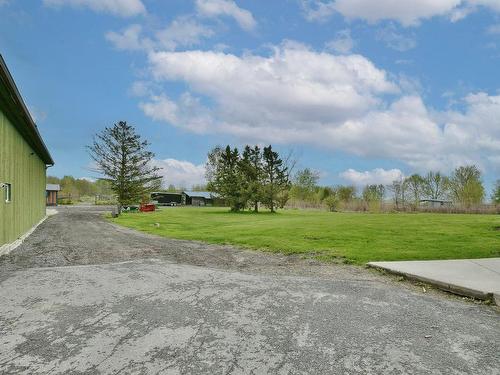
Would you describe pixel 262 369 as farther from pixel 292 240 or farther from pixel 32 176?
pixel 32 176

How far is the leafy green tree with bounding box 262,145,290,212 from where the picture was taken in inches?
1887

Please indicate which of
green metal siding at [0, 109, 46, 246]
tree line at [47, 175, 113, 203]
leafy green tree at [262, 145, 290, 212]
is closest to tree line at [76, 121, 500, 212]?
leafy green tree at [262, 145, 290, 212]

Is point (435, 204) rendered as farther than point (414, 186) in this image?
No

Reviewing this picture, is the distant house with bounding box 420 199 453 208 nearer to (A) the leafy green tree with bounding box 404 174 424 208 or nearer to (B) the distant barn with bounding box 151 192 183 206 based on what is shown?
(A) the leafy green tree with bounding box 404 174 424 208

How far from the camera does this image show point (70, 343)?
13.4ft

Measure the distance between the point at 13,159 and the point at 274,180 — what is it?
1492 inches

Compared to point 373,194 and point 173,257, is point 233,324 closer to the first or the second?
point 173,257

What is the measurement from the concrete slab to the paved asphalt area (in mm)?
346

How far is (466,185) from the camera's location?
49.8 m

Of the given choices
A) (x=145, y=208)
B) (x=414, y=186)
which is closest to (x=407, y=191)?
(x=414, y=186)

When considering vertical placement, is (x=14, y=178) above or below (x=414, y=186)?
below

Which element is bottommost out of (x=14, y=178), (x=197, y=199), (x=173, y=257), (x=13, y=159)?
Result: (x=173, y=257)

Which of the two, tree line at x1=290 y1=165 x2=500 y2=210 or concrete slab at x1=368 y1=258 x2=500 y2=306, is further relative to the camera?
tree line at x1=290 y1=165 x2=500 y2=210

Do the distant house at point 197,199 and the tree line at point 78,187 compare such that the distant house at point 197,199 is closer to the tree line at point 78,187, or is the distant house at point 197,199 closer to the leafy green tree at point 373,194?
the tree line at point 78,187
